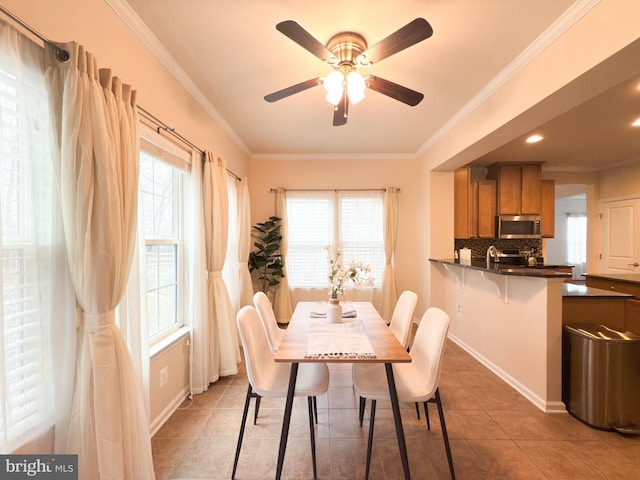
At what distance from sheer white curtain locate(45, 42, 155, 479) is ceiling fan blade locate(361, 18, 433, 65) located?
4.48 ft

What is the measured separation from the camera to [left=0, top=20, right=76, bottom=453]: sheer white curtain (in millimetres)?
1038

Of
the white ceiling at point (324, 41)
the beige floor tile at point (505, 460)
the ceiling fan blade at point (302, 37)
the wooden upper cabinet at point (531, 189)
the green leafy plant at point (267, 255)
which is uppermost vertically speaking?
the white ceiling at point (324, 41)

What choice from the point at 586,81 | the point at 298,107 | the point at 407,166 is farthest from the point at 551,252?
the point at 298,107

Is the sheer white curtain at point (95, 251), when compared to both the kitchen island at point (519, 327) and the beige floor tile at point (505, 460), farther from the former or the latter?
the kitchen island at point (519, 327)

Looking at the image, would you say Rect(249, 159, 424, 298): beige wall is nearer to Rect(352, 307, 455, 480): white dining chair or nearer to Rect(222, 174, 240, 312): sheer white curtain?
Rect(222, 174, 240, 312): sheer white curtain

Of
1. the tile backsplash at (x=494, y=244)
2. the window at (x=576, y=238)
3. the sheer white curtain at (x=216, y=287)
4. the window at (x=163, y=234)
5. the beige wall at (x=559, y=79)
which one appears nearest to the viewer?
the beige wall at (x=559, y=79)

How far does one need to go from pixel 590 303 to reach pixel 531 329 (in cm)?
55

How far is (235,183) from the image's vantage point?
3.62 m

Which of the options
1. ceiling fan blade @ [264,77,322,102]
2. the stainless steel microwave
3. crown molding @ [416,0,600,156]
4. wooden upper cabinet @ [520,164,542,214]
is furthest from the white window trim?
wooden upper cabinet @ [520,164,542,214]

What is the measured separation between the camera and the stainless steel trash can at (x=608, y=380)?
6.36ft

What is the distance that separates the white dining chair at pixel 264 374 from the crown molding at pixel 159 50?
1.83 meters

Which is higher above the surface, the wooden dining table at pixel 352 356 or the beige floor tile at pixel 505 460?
the wooden dining table at pixel 352 356

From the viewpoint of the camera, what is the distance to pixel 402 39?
1.41 meters

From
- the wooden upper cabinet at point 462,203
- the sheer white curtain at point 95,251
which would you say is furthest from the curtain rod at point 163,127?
the wooden upper cabinet at point 462,203
